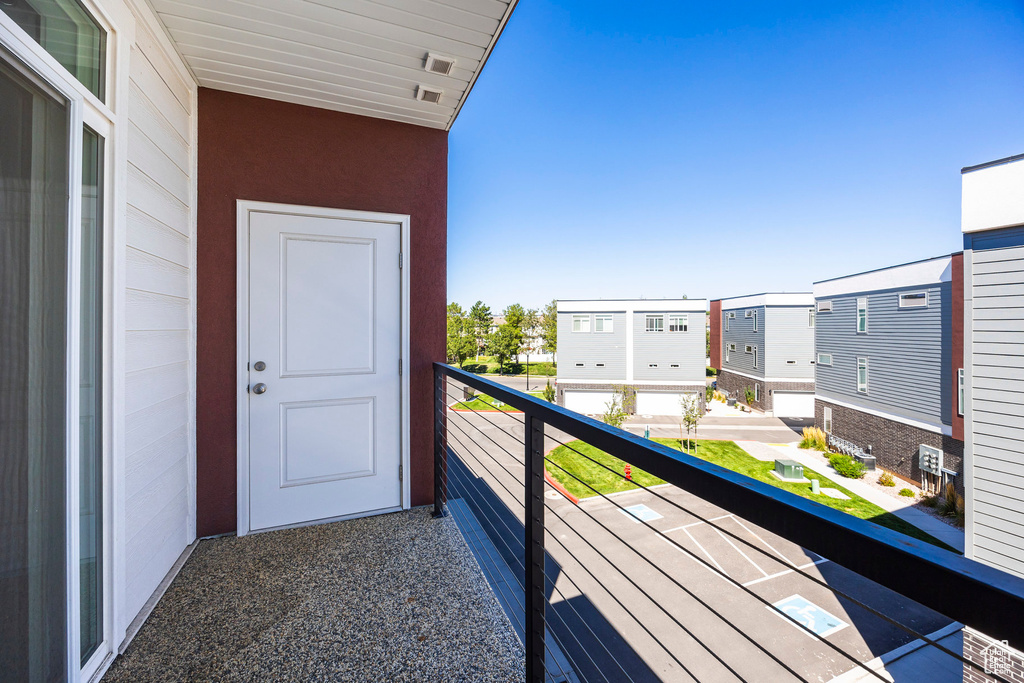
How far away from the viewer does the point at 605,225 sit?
27.0 metres

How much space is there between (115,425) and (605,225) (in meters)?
27.8

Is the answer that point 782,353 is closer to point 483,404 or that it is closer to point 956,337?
point 956,337

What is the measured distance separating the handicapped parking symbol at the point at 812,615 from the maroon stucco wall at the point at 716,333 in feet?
66.5

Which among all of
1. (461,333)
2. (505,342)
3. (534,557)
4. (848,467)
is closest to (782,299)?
(848,467)

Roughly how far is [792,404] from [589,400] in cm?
966

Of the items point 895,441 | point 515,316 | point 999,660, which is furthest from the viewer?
point 515,316

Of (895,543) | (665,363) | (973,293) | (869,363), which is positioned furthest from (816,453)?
(895,543)

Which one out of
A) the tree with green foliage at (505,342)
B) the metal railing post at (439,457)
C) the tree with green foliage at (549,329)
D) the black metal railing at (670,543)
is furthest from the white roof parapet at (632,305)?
the metal railing post at (439,457)

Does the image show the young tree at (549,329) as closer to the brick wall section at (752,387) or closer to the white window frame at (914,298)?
the brick wall section at (752,387)


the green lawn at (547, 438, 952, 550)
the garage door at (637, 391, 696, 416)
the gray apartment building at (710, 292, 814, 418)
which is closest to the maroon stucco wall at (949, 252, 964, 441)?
the green lawn at (547, 438, 952, 550)

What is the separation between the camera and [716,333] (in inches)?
985

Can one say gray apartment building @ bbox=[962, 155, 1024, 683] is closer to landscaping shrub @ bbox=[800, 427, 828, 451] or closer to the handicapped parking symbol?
the handicapped parking symbol

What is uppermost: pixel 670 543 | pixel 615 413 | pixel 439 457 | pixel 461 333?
pixel 461 333

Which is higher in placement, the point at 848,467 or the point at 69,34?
the point at 69,34
